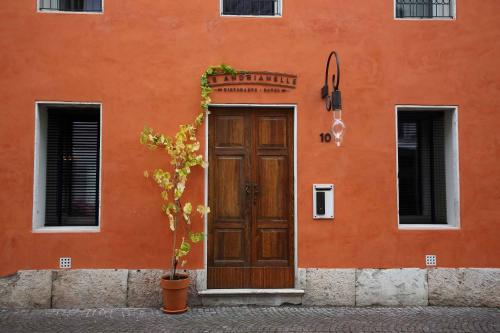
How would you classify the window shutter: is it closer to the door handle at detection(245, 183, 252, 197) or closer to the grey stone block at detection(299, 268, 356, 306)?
the door handle at detection(245, 183, 252, 197)

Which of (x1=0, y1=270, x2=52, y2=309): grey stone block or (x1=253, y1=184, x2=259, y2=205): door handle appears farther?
(x1=253, y1=184, x2=259, y2=205): door handle

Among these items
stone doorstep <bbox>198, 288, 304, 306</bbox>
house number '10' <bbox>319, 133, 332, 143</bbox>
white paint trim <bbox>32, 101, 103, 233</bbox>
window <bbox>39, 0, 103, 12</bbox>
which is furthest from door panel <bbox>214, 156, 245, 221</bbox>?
window <bbox>39, 0, 103, 12</bbox>

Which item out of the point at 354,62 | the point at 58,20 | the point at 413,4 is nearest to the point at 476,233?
the point at 354,62

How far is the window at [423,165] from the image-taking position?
6707 mm

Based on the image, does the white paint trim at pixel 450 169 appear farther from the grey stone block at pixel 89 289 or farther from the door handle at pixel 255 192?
the grey stone block at pixel 89 289

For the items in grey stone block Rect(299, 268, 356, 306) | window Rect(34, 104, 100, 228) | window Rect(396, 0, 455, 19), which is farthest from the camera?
window Rect(396, 0, 455, 19)

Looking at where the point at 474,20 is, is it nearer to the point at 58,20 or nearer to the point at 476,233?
the point at 476,233

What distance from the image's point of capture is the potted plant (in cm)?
578

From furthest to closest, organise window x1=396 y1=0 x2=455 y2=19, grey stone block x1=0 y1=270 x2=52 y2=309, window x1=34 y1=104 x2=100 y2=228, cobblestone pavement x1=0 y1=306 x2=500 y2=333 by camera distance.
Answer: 1. window x1=396 y1=0 x2=455 y2=19
2. window x1=34 y1=104 x2=100 y2=228
3. grey stone block x1=0 y1=270 x2=52 y2=309
4. cobblestone pavement x1=0 y1=306 x2=500 y2=333

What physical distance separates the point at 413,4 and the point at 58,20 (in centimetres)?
519

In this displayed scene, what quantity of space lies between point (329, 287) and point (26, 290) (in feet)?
13.6

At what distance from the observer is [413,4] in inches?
265

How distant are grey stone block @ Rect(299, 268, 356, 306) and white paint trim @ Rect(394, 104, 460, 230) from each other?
1100 millimetres

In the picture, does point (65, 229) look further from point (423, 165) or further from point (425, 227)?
point (423, 165)
